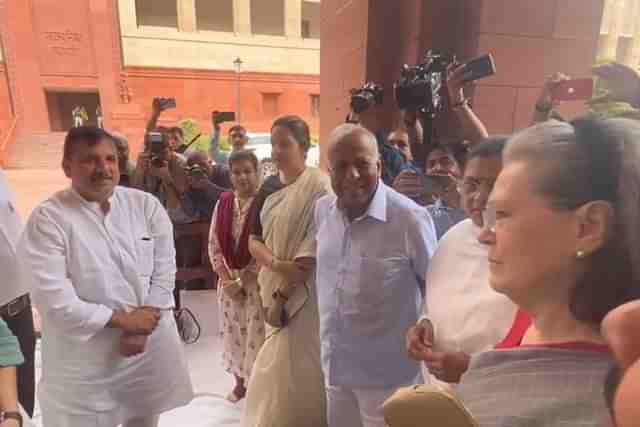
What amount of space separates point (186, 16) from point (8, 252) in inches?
609

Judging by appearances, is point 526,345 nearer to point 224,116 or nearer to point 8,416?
point 8,416

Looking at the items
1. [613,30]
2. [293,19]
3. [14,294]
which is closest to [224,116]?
[14,294]

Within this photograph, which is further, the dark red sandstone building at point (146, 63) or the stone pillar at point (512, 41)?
the dark red sandstone building at point (146, 63)

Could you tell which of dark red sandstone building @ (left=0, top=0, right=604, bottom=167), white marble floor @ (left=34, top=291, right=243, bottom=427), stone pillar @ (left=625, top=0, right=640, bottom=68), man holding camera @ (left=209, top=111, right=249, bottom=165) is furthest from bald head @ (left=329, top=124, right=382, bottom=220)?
dark red sandstone building @ (left=0, top=0, right=604, bottom=167)

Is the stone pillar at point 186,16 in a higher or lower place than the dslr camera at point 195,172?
higher

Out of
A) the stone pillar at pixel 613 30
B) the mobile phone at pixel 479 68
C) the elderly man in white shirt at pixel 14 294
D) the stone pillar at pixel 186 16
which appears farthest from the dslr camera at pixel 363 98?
the stone pillar at pixel 186 16

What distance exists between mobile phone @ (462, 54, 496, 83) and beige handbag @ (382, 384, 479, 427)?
1231mm

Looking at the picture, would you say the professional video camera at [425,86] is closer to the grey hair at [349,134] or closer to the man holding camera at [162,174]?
the grey hair at [349,134]

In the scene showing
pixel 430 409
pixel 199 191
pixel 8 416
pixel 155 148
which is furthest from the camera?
pixel 199 191

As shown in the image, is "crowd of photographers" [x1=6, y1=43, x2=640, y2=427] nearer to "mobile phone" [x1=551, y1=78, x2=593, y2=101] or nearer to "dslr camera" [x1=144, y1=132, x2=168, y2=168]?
"mobile phone" [x1=551, y1=78, x2=593, y2=101]

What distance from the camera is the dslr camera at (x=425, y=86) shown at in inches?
68.6

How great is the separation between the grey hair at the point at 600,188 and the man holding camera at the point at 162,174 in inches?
101

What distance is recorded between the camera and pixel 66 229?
1.24m

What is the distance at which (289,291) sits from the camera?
162 centimetres
